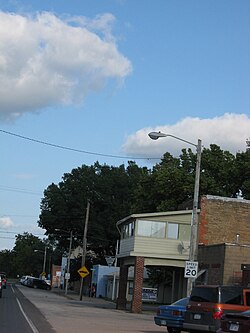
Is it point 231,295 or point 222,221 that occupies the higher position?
point 222,221

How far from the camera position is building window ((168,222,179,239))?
40.8 m

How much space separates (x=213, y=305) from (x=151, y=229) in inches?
818

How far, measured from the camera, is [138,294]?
3959cm

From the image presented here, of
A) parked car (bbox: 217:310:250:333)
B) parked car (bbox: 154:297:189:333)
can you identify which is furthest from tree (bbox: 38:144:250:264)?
parked car (bbox: 217:310:250:333)

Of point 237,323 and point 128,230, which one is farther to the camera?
point 128,230

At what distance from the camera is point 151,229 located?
1604 inches

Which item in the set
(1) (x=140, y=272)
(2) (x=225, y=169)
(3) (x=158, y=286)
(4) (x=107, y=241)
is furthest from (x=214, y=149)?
(4) (x=107, y=241)

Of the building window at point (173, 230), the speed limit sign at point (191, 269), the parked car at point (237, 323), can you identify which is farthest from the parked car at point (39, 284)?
the parked car at point (237, 323)

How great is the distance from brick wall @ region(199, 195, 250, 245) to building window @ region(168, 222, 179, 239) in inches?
59.8

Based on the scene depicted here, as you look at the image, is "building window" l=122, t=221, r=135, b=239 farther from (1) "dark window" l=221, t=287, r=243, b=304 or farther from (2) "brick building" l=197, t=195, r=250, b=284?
(1) "dark window" l=221, t=287, r=243, b=304

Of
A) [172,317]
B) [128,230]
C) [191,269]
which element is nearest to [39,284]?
[128,230]

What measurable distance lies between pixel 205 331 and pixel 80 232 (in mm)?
63911

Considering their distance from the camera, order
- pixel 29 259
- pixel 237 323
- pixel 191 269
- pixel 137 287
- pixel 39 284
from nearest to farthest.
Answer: pixel 237 323, pixel 191 269, pixel 137 287, pixel 39 284, pixel 29 259

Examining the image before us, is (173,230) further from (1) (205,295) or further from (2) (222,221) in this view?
(1) (205,295)
